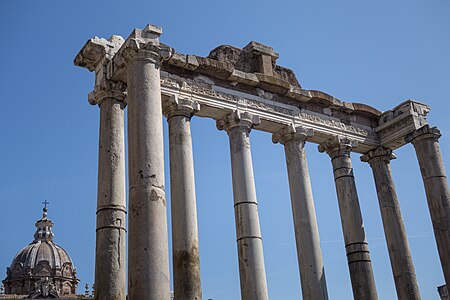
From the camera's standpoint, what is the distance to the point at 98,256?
13.7m

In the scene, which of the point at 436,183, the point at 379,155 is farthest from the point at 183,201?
the point at 436,183

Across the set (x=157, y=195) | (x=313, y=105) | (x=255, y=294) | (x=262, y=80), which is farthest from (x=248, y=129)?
(x=157, y=195)

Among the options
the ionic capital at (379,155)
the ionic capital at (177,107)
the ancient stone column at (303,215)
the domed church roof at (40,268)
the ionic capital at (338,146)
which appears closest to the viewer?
the ionic capital at (177,107)

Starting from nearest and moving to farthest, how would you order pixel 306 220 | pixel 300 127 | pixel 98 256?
pixel 98 256
pixel 306 220
pixel 300 127

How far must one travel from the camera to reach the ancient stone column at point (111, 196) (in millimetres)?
13516

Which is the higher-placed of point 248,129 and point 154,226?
point 248,129

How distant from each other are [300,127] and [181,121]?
473cm

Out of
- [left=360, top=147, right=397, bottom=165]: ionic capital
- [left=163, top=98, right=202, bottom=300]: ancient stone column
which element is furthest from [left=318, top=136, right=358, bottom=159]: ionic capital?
[left=163, top=98, right=202, bottom=300]: ancient stone column

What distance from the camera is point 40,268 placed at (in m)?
71.7

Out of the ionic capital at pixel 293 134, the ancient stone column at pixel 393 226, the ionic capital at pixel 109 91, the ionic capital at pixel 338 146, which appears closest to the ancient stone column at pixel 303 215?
the ionic capital at pixel 293 134

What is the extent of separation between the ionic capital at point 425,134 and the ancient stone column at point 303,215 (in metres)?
3.98

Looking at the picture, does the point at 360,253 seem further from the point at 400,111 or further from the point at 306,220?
the point at 400,111

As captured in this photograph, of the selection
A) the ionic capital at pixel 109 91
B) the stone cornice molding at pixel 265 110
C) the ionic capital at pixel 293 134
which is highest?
the stone cornice molding at pixel 265 110

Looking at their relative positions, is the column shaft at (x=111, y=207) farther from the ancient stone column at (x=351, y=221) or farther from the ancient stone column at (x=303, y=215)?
the ancient stone column at (x=351, y=221)
